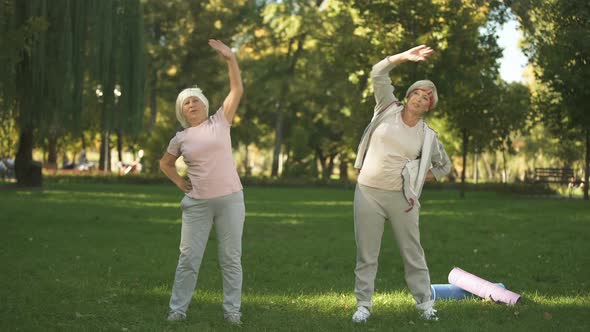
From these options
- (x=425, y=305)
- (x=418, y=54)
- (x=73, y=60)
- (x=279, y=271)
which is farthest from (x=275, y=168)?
(x=418, y=54)

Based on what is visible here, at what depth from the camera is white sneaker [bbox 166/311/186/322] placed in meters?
7.12

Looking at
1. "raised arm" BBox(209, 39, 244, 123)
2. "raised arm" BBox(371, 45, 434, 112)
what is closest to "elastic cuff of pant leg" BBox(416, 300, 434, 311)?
"raised arm" BBox(371, 45, 434, 112)

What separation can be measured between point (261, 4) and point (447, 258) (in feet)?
133

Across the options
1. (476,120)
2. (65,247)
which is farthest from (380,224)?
(476,120)

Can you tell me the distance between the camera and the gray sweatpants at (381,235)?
712cm

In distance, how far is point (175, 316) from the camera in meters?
7.14

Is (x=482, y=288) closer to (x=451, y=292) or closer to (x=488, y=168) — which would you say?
(x=451, y=292)

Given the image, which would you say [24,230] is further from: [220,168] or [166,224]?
[220,168]

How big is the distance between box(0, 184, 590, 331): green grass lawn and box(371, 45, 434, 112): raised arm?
1.90m

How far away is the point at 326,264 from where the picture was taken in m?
11.4

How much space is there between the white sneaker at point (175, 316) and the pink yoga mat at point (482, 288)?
297cm

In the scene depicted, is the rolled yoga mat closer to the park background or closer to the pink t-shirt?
the park background

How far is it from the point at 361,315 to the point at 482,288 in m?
1.74

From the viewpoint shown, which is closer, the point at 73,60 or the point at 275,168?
the point at 73,60
